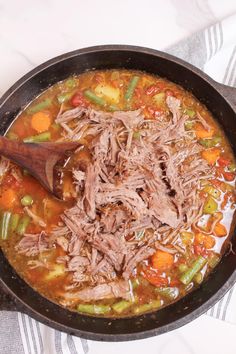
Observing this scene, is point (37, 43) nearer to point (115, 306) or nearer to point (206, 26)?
point (206, 26)

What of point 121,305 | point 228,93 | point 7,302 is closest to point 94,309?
point 121,305

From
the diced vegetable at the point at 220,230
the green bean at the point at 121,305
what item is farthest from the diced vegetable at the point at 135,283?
the diced vegetable at the point at 220,230

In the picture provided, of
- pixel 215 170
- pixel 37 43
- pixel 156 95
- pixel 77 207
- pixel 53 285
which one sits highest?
pixel 37 43

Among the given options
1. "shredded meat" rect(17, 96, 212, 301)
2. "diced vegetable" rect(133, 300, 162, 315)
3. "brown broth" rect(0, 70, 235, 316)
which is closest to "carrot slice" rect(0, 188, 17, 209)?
"brown broth" rect(0, 70, 235, 316)

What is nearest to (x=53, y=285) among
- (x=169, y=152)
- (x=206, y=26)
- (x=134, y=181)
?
(x=134, y=181)

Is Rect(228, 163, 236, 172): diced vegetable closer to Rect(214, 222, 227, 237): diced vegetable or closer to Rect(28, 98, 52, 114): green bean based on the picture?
Rect(214, 222, 227, 237): diced vegetable
